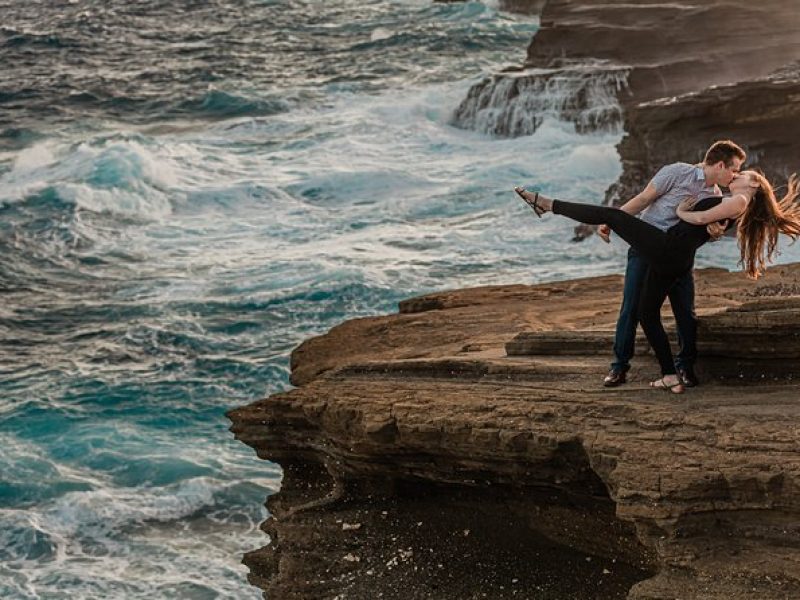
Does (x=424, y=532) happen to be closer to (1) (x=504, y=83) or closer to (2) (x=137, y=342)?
(2) (x=137, y=342)

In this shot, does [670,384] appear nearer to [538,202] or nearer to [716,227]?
[716,227]

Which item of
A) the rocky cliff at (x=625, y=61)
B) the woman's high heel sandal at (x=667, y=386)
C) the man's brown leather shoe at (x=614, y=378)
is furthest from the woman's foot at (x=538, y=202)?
the rocky cliff at (x=625, y=61)

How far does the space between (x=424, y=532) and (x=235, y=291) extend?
41.2 ft

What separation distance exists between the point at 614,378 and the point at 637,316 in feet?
Result: 1.40

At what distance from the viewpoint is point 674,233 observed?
923cm

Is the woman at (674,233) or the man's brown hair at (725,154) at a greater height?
the man's brown hair at (725,154)

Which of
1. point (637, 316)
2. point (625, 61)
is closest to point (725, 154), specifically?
point (637, 316)

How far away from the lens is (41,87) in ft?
135

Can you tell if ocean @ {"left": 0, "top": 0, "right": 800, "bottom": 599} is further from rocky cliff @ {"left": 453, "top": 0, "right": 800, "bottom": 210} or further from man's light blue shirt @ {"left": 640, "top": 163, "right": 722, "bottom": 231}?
man's light blue shirt @ {"left": 640, "top": 163, "right": 722, "bottom": 231}

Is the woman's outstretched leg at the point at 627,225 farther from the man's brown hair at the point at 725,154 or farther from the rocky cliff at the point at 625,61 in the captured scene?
the rocky cliff at the point at 625,61

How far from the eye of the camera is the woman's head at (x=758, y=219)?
358 inches

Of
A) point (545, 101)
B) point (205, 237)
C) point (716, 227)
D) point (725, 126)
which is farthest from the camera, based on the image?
point (545, 101)

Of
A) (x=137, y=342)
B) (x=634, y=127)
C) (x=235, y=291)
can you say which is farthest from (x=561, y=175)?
(x=137, y=342)

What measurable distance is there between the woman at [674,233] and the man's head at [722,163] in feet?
0.26
